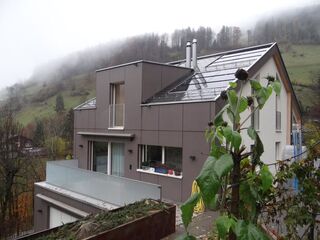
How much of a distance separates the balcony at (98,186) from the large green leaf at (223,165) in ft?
21.3

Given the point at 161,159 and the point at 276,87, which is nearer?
the point at 276,87

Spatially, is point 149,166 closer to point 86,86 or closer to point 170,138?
point 170,138

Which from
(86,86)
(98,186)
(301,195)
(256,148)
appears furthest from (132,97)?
(86,86)

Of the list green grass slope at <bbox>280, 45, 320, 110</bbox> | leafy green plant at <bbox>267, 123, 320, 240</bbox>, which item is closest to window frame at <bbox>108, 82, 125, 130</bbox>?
leafy green plant at <bbox>267, 123, 320, 240</bbox>

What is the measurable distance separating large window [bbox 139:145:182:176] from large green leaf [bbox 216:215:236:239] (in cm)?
933

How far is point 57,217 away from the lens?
42.2 ft

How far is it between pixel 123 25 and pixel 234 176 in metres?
87.6

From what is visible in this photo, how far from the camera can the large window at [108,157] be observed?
14.2 metres

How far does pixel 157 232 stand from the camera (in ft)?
21.8

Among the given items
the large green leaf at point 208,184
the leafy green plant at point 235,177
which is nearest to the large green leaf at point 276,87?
the leafy green plant at point 235,177

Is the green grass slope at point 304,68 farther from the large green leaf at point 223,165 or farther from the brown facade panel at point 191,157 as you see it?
the large green leaf at point 223,165

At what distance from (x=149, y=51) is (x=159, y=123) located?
3617cm

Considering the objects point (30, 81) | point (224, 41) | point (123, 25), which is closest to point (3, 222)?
point (224, 41)

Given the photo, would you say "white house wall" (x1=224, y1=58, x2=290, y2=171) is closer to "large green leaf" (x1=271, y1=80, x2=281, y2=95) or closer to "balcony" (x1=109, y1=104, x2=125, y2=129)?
"balcony" (x1=109, y1=104, x2=125, y2=129)
